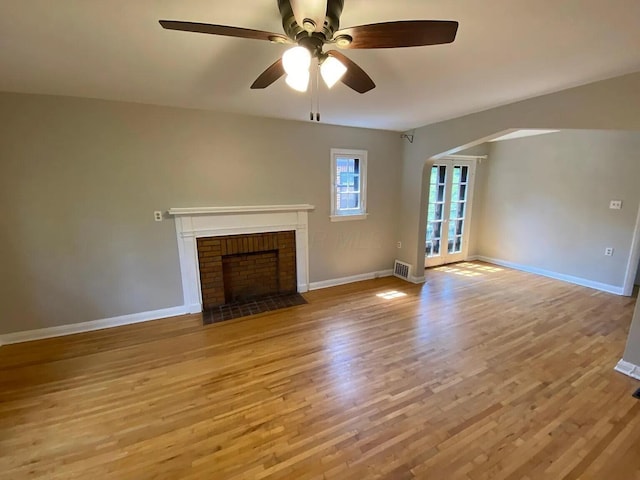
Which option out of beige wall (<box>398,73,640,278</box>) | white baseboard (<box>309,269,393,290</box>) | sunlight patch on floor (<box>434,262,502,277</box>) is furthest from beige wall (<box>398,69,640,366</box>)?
sunlight patch on floor (<box>434,262,502,277</box>)

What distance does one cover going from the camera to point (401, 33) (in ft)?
3.84

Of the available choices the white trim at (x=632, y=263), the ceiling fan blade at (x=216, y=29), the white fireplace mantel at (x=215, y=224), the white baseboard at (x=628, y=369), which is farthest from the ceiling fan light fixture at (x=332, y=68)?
the white trim at (x=632, y=263)

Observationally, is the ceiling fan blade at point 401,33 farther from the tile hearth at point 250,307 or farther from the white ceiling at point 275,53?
the tile hearth at point 250,307

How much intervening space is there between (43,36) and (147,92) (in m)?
0.97

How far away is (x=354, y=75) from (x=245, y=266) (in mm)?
2819

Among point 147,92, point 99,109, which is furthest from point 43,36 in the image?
point 99,109

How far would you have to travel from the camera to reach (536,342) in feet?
8.91

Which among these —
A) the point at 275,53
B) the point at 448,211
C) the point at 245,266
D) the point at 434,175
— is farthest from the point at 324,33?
the point at 448,211

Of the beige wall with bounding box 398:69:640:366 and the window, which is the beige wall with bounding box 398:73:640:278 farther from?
the window

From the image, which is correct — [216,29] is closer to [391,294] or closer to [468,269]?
[391,294]

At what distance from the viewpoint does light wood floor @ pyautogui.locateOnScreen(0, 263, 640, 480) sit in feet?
5.16

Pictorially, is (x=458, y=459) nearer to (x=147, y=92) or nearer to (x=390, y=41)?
(x=390, y=41)

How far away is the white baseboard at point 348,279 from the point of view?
13.8 feet

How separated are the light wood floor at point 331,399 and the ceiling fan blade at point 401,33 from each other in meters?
2.18
